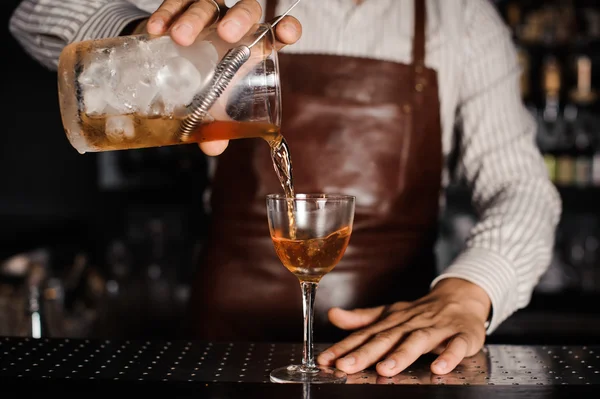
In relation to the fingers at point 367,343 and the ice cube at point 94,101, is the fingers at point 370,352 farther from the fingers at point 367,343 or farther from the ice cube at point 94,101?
the ice cube at point 94,101

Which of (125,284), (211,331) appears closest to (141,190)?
(125,284)

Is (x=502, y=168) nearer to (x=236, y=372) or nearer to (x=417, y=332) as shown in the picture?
(x=417, y=332)

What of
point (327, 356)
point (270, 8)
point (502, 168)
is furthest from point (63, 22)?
point (502, 168)

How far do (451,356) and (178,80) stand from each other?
53 cm

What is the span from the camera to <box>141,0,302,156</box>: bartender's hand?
983 mm

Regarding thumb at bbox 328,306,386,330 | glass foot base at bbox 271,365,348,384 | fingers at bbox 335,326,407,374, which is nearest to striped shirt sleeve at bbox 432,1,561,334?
thumb at bbox 328,306,386,330

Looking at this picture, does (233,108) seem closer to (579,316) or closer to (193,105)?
(193,105)

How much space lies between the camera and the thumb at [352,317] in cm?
122

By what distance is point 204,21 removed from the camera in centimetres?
102

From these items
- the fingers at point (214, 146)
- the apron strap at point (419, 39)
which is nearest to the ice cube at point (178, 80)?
the fingers at point (214, 146)

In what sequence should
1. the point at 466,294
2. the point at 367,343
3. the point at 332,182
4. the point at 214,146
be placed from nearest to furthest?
the point at 367,343 → the point at 214,146 → the point at 466,294 → the point at 332,182

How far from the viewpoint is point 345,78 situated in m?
1.75

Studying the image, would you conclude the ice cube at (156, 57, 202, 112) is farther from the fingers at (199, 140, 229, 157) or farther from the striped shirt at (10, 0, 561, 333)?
the striped shirt at (10, 0, 561, 333)

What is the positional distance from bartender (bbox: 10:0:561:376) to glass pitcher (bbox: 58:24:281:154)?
64 centimetres
